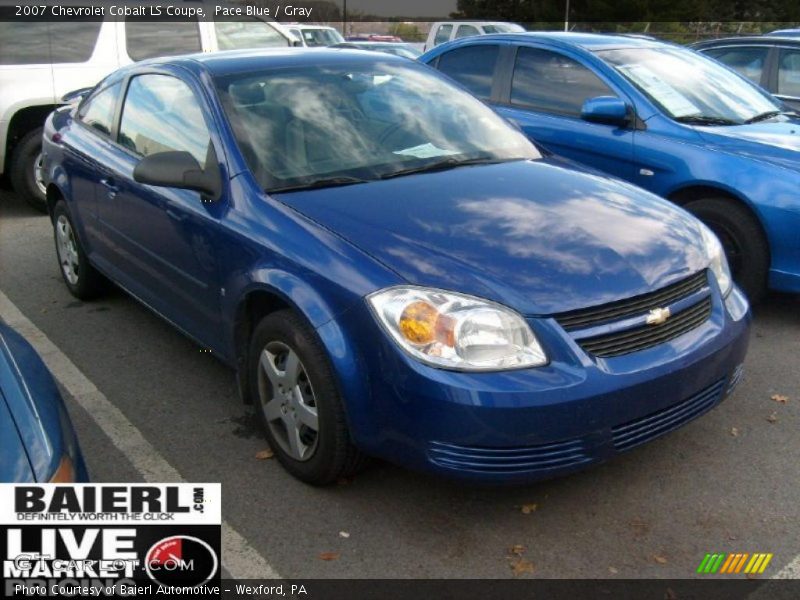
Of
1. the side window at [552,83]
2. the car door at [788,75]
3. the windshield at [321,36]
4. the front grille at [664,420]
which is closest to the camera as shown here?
the front grille at [664,420]

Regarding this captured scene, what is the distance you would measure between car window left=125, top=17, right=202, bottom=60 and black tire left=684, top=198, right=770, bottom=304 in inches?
222

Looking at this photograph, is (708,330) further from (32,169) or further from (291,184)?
(32,169)

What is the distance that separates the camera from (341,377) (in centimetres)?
309

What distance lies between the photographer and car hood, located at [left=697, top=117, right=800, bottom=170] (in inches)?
202

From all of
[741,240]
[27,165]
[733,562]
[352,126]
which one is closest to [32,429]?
[352,126]

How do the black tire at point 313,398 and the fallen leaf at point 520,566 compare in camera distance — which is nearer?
the fallen leaf at point 520,566

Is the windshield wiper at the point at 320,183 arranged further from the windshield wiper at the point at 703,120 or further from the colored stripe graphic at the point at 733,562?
the windshield wiper at the point at 703,120

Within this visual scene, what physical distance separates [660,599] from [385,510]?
106cm

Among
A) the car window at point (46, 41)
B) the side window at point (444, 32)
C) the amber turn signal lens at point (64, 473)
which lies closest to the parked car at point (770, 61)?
the car window at point (46, 41)

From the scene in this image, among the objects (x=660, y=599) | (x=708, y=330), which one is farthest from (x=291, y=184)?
(x=660, y=599)

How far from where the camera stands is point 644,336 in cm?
312

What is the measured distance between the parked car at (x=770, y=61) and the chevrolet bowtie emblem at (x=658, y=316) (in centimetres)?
583

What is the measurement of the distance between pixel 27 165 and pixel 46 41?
1.20m

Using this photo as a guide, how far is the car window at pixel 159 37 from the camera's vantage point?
8695 millimetres
